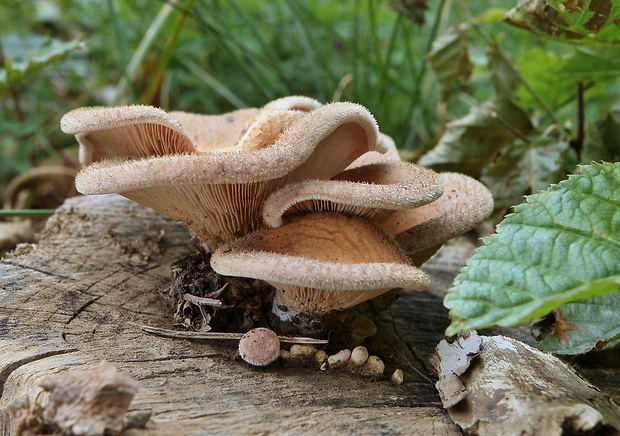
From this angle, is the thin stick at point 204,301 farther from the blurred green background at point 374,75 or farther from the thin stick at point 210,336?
the blurred green background at point 374,75

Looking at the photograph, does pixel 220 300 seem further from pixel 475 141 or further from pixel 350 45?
pixel 350 45

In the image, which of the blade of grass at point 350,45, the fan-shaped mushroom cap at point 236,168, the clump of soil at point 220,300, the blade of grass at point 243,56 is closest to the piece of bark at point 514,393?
the clump of soil at point 220,300

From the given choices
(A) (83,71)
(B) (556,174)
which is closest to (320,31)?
(A) (83,71)

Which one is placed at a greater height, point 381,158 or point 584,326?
point 381,158

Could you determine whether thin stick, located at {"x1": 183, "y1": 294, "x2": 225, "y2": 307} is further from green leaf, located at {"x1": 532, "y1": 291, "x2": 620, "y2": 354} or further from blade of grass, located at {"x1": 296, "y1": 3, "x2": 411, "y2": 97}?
blade of grass, located at {"x1": 296, "y1": 3, "x2": 411, "y2": 97}

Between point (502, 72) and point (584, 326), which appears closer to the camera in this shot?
point (584, 326)

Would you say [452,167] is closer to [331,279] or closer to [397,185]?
[397,185]

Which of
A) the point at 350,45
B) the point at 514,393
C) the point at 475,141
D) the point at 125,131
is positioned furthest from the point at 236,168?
the point at 350,45
